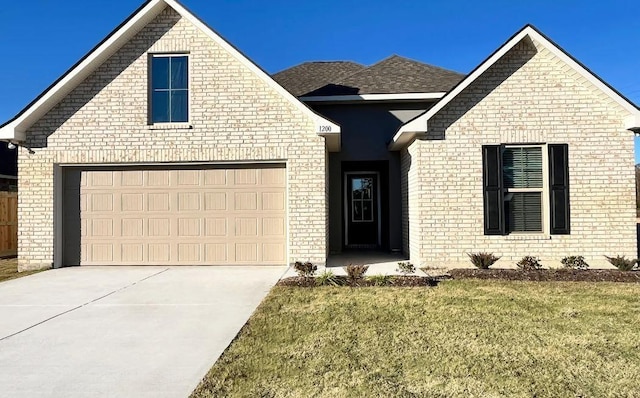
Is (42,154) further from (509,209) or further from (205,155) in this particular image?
(509,209)

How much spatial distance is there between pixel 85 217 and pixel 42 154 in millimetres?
1790

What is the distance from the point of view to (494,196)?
Answer: 30.0 ft

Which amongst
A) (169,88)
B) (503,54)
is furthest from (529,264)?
(169,88)

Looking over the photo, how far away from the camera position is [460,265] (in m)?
9.23

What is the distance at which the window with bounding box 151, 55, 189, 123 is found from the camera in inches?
393

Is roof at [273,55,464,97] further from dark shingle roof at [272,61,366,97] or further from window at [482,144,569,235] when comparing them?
window at [482,144,569,235]

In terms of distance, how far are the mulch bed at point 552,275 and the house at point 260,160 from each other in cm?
78

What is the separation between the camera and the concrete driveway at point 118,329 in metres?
3.60

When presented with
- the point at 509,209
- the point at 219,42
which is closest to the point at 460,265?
the point at 509,209

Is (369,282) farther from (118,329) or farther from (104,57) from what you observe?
(104,57)

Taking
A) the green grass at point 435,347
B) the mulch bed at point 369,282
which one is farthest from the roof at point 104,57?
the green grass at point 435,347

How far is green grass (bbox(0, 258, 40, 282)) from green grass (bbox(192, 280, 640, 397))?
260 inches

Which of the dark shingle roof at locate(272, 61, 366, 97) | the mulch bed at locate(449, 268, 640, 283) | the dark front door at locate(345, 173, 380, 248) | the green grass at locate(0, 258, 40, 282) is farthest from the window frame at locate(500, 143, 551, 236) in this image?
the green grass at locate(0, 258, 40, 282)

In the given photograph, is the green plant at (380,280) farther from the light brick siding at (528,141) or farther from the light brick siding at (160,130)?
the light brick siding at (160,130)
